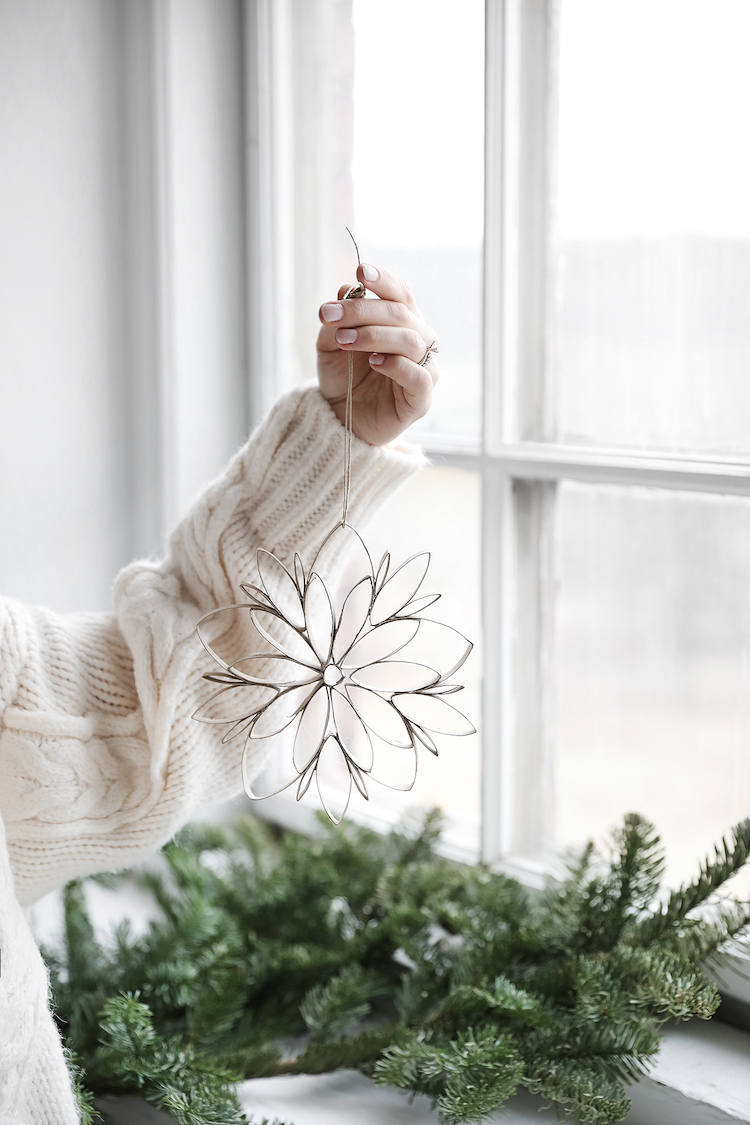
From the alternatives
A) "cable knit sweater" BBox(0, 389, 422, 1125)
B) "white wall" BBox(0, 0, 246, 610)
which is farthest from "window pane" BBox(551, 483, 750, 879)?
"white wall" BBox(0, 0, 246, 610)

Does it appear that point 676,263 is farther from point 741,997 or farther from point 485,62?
point 741,997

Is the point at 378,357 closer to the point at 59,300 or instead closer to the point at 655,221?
the point at 655,221

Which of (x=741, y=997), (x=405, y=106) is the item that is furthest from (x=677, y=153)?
(x=741, y=997)

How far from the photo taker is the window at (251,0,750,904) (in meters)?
0.98

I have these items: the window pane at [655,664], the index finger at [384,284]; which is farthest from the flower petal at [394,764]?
the index finger at [384,284]

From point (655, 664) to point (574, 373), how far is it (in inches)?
12.8

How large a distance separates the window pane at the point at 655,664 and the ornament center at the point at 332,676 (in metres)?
0.45

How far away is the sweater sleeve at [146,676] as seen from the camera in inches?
31.2

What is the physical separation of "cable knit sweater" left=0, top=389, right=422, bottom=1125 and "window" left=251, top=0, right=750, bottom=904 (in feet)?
1.02

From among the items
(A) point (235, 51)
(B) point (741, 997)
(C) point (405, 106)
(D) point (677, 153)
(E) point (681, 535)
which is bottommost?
(B) point (741, 997)

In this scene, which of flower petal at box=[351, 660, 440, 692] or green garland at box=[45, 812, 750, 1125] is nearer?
green garland at box=[45, 812, 750, 1125]

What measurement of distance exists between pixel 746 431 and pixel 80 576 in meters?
0.82

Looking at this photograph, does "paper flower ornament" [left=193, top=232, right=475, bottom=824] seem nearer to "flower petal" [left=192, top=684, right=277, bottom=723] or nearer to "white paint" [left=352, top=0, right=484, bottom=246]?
"flower petal" [left=192, top=684, right=277, bottom=723]

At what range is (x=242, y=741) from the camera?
2.84 ft
